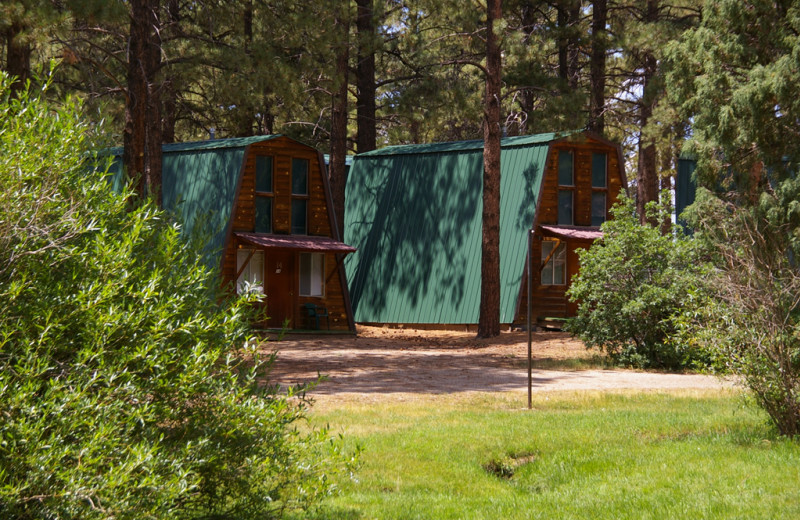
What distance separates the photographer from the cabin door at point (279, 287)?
2520 cm

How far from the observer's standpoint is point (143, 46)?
18016 millimetres

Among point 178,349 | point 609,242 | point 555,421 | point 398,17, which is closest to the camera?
point 178,349

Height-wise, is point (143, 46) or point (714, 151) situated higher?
point (143, 46)

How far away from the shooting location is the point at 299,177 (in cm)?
2534

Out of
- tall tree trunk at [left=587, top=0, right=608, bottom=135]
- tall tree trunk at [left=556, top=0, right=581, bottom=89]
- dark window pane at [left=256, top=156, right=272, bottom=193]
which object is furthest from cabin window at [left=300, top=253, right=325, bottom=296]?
tall tree trunk at [left=587, top=0, right=608, bottom=135]

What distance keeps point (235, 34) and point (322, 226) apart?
5.54 m

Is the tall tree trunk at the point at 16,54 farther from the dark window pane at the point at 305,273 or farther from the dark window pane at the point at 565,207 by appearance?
the dark window pane at the point at 565,207

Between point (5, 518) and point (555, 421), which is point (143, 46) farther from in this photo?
point (5, 518)

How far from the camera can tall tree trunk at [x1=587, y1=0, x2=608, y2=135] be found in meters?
26.7

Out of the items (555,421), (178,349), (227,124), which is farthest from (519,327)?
(178,349)

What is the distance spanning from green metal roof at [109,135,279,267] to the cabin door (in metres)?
1.96

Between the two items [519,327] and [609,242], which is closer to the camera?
[609,242]

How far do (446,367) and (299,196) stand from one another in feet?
32.1

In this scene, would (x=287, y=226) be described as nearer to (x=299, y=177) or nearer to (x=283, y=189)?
(x=283, y=189)
